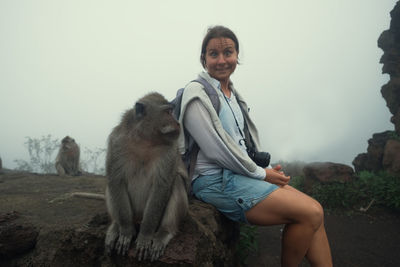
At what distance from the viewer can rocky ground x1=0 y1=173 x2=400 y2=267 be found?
328 centimetres

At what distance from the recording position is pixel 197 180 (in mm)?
2629

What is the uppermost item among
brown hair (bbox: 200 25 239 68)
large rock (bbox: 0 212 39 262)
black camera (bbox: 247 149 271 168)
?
brown hair (bbox: 200 25 239 68)

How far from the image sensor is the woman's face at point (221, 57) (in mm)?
2723

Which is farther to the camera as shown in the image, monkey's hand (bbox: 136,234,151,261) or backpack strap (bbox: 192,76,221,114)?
backpack strap (bbox: 192,76,221,114)

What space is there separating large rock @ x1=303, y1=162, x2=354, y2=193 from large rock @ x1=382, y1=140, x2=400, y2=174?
1.16 meters

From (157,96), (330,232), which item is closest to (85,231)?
(157,96)

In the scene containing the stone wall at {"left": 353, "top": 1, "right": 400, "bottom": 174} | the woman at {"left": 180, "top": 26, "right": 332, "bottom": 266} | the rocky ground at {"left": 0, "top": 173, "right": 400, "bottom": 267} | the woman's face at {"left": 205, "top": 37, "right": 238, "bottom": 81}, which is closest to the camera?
the woman at {"left": 180, "top": 26, "right": 332, "bottom": 266}

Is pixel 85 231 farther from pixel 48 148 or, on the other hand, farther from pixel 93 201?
pixel 48 148

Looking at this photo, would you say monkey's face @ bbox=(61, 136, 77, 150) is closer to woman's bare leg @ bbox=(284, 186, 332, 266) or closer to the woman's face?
the woman's face

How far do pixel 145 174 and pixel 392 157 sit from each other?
918 cm

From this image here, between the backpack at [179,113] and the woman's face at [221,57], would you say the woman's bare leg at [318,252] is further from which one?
the woman's face at [221,57]

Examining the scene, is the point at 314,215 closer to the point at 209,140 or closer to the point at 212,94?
the point at 209,140

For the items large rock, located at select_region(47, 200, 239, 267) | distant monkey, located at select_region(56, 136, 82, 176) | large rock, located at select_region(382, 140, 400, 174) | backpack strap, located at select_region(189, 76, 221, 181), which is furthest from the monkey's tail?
large rock, located at select_region(382, 140, 400, 174)

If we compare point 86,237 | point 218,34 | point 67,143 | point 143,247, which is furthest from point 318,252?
point 67,143
